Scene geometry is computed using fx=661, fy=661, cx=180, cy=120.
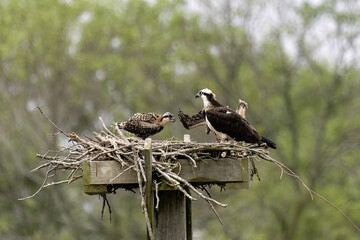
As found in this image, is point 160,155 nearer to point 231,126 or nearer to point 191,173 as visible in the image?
point 191,173

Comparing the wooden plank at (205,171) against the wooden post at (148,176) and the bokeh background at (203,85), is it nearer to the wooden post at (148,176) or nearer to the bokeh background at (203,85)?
the wooden post at (148,176)

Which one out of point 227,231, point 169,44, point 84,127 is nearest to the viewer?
point 227,231

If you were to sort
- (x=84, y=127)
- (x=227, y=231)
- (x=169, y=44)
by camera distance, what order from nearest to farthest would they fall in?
(x=227, y=231), (x=169, y=44), (x=84, y=127)

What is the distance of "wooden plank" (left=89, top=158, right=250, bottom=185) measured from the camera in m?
5.46

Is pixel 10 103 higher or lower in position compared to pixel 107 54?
lower

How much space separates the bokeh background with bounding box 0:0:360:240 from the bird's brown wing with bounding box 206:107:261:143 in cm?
1409

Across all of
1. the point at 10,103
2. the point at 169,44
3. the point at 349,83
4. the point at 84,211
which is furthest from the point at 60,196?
the point at 349,83

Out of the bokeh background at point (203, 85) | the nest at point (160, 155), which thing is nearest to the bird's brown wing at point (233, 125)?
the nest at point (160, 155)

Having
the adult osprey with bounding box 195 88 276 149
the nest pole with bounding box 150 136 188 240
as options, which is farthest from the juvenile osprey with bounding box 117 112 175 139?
the nest pole with bounding box 150 136 188 240

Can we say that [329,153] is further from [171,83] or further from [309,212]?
[171,83]

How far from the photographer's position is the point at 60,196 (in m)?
23.2

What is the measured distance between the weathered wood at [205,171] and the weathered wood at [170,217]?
0.30 metres

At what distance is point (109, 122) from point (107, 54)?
248 centimetres

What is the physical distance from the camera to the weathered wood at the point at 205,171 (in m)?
5.46
